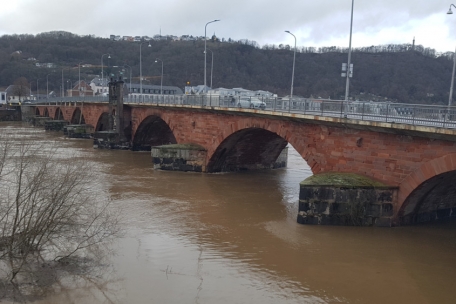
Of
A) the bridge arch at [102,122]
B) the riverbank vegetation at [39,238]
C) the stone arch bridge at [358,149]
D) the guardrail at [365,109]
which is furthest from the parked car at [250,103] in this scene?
the bridge arch at [102,122]

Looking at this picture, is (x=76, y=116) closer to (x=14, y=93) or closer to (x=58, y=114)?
(x=58, y=114)

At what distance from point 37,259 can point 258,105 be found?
16334mm

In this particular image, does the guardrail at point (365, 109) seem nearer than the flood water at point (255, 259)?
No

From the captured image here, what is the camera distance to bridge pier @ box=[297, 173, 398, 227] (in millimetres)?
15508

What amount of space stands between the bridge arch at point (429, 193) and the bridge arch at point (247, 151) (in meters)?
11.5

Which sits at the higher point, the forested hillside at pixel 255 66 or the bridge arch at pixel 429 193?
the forested hillside at pixel 255 66

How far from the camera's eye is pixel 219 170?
28.9 meters

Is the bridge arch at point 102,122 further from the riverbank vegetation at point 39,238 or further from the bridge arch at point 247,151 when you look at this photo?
the riverbank vegetation at point 39,238

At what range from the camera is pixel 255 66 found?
8425 cm

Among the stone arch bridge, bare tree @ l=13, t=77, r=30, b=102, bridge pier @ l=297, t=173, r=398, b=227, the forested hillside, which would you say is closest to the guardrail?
the stone arch bridge

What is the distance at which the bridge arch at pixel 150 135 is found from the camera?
40688mm

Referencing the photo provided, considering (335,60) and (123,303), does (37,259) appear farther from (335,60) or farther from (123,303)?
(335,60)

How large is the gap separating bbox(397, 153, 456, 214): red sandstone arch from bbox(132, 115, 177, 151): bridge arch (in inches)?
1099

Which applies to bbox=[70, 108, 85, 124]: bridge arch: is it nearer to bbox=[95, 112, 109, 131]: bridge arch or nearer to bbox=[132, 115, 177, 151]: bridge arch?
bbox=[95, 112, 109, 131]: bridge arch
